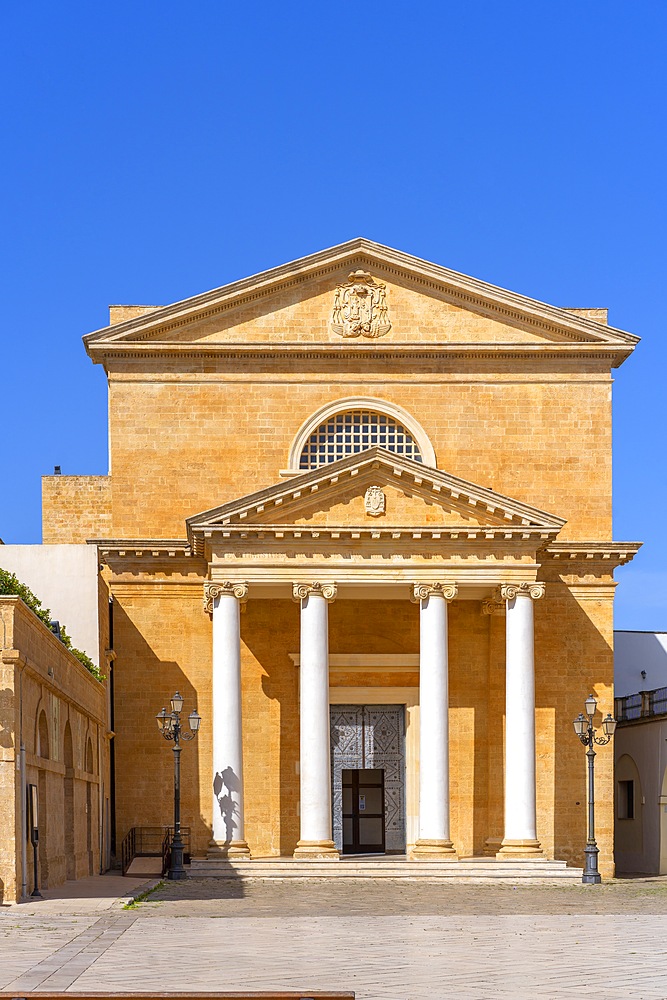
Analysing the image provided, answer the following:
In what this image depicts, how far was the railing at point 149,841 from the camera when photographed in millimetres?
40781

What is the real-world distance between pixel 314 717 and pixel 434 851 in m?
4.17

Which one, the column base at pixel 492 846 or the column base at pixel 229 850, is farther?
the column base at pixel 492 846

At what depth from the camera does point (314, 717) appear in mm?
38375

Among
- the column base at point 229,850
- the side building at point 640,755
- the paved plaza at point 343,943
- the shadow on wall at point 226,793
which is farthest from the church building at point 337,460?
the paved plaza at point 343,943

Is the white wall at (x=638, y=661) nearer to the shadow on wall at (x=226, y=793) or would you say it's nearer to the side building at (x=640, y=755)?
the side building at (x=640, y=755)

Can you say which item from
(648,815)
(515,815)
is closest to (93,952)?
(515,815)

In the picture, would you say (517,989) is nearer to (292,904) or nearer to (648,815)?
(292,904)

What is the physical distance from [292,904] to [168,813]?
15.2 m

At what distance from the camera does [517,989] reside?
1448 cm

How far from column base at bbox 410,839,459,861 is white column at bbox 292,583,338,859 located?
2.04 meters

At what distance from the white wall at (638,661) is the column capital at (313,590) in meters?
19.2

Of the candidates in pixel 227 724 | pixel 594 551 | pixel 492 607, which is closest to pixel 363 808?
pixel 492 607

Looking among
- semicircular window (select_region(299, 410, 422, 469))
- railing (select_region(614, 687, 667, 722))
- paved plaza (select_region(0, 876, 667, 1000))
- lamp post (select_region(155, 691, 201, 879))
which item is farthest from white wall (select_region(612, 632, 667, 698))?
paved plaza (select_region(0, 876, 667, 1000))

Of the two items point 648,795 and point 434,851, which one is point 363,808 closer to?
point 434,851
